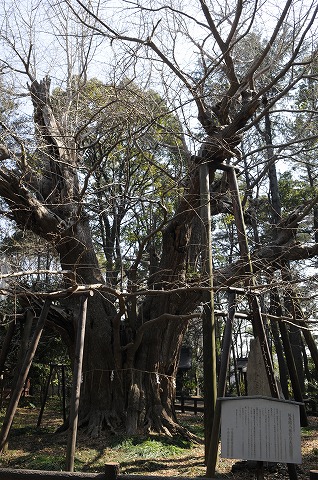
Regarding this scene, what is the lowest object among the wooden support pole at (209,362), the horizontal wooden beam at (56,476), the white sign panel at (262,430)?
the horizontal wooden beam at (56,476)

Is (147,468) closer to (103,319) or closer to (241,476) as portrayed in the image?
(241,476)

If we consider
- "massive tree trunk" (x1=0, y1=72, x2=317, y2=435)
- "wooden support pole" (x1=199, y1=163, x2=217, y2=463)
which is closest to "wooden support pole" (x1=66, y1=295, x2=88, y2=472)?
"wooden support pole" (x1=199, y1=163, x2=217, y2=463)

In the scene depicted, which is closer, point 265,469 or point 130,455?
point 265,469

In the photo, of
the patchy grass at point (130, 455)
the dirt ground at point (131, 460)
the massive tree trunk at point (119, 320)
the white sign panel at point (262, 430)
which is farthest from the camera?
the massive tree trunk at point (119, 320)

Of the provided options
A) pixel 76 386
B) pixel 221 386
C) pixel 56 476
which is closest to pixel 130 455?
pixel 76 386

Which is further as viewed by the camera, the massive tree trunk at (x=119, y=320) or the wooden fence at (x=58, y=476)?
the massive tree trunk at (x=119, y=320)

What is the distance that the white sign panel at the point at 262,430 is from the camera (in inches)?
179

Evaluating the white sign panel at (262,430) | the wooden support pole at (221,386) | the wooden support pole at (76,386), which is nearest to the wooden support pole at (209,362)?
the wooden support pole at (221,386)

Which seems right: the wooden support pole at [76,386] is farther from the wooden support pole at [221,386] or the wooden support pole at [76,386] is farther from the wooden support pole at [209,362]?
the wooden support pole at [221,386]

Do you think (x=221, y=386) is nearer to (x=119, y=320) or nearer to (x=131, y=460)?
(x=131, y=460)

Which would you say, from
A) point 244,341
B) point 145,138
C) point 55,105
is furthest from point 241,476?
point 244,341

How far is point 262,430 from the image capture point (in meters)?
4.65

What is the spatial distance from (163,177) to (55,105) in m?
4.67

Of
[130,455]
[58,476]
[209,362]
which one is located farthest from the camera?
[130,455]
